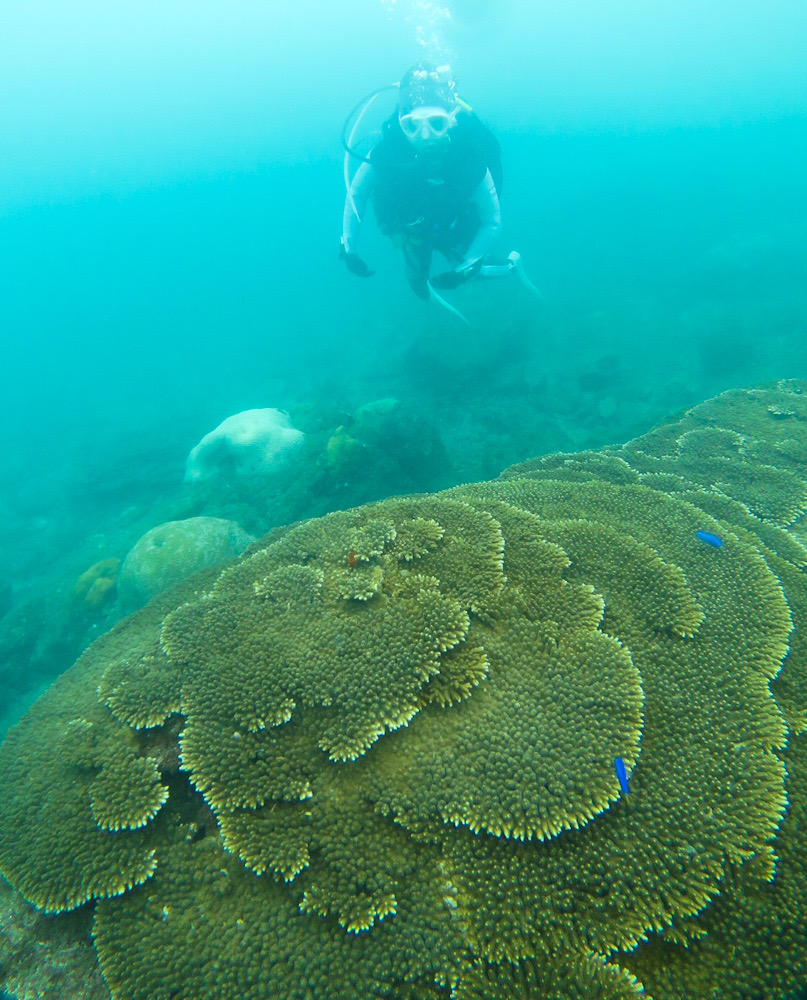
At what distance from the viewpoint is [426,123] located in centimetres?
946

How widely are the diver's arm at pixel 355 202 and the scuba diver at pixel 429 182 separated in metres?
0.02

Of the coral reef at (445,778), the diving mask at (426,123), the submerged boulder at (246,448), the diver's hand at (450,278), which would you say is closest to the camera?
the coral reef at (445,778)

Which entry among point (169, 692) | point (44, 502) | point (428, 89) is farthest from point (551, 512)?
point (44, 502)

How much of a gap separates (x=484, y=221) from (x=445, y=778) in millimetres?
12805

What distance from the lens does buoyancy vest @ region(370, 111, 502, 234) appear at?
33.9ft

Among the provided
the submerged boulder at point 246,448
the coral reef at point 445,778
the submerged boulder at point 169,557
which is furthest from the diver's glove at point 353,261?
the coral reef at point 445,778

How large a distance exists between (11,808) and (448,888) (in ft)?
10.00

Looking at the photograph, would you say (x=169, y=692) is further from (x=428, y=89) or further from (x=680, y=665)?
(x=428, y=89)

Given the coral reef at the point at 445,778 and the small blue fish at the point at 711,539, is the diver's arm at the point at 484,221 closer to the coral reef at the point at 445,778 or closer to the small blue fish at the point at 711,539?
the small blue fish at the point at 711,539

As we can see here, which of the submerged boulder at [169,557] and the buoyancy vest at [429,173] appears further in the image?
the buoyancy vest at [429,173]

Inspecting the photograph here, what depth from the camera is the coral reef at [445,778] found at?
2.24 metres

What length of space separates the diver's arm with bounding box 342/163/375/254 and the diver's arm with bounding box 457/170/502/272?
2537 mm

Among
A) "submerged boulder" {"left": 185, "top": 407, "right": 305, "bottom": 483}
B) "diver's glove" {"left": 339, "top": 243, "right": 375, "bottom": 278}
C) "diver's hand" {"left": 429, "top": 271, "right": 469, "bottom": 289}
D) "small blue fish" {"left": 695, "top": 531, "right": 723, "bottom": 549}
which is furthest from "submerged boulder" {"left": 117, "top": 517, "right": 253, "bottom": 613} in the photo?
"diver's hand" {"left": 429, "top": 271, "right": 469, "bottom": 289}

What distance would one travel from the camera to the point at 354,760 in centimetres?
272
